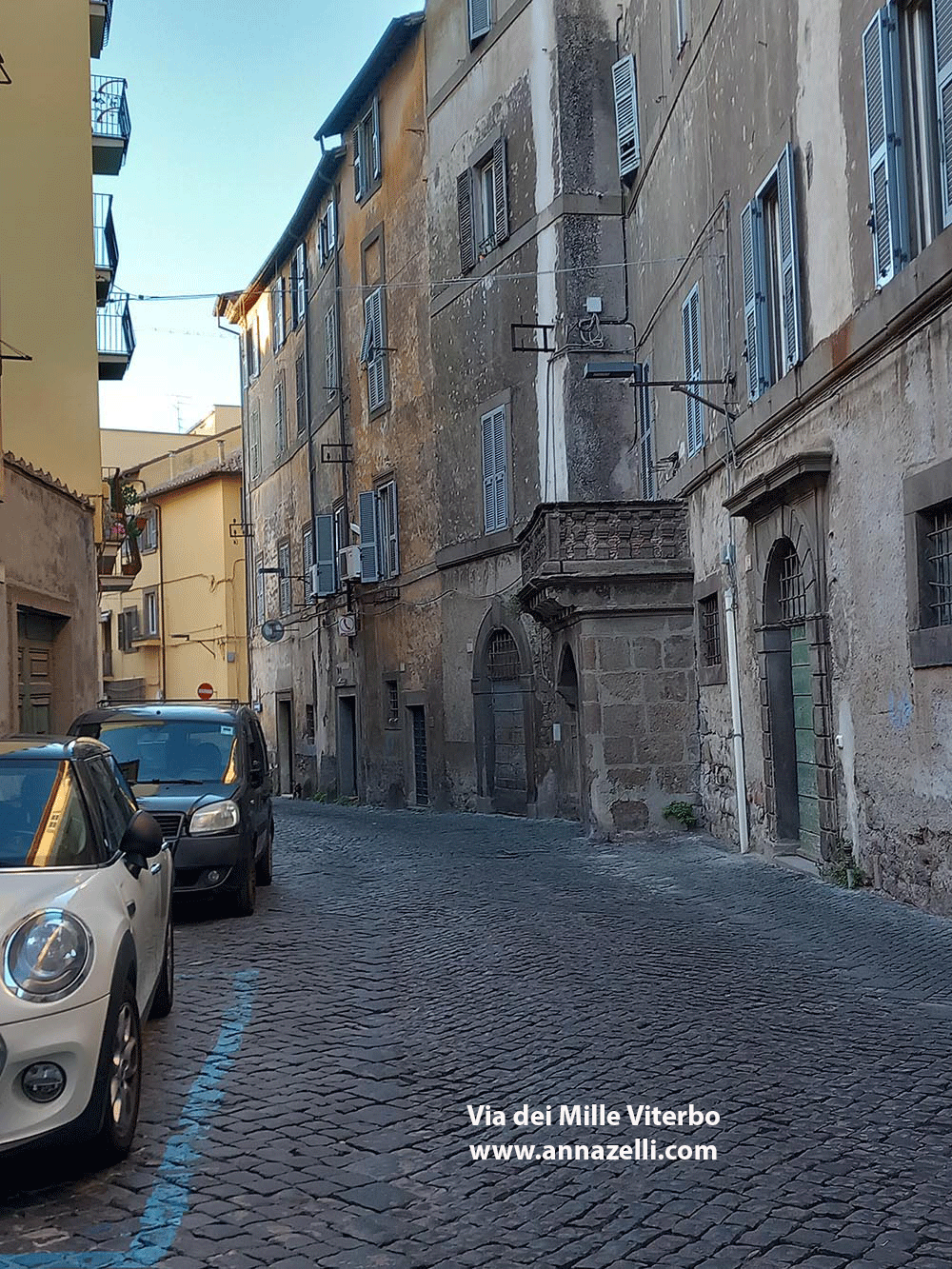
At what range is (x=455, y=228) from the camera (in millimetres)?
23953

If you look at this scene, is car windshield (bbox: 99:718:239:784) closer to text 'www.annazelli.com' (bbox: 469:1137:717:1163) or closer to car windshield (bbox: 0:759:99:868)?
car windshield (bbox: 0:759:99:868)

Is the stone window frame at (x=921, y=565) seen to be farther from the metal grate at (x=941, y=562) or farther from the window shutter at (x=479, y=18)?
the window shutter at (x=479, y=18)

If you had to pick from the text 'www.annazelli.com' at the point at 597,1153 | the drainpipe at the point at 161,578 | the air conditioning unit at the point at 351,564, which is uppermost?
the drainpipe at the point at 161,578

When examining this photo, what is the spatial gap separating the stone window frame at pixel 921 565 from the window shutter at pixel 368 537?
18368 millimetres

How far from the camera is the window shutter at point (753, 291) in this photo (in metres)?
13.1

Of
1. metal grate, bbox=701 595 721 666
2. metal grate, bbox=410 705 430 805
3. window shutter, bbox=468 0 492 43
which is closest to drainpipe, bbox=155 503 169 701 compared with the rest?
metal grate, bbox=410 705 430 805

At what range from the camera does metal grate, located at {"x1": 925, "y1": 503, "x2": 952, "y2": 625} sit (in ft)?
31.0

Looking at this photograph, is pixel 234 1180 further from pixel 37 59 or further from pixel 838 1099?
pixel 37 59

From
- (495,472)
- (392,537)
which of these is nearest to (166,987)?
(495,472)

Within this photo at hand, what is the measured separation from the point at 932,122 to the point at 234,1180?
801 cm

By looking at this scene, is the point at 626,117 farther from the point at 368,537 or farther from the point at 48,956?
the point at 48,956

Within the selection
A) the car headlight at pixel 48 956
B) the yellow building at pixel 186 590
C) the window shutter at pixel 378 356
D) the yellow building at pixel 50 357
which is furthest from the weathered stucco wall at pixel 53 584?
the yellow building at pixel 186 590

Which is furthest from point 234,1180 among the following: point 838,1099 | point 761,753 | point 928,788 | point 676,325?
point 676,325

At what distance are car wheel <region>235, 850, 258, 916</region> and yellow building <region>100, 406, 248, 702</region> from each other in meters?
30.9
